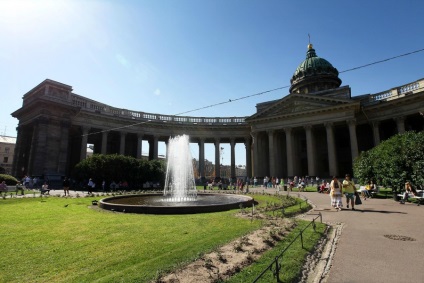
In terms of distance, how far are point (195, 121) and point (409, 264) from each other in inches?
2171

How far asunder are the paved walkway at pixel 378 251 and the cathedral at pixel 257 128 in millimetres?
35436

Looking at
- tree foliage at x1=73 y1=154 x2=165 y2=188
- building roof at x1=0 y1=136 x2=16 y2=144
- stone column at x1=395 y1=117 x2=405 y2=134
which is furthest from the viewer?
building roof at x1=0 y1=136 x2=16 y2=144

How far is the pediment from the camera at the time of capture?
148ft

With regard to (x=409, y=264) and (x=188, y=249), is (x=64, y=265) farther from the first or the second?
(x=409, y=264)

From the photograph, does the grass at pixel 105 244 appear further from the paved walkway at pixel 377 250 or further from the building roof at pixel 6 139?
the building roof at pixel 6 139

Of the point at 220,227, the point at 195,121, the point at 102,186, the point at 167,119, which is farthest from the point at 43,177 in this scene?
the point at 220,227

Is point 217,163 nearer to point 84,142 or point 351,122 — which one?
point 84,142

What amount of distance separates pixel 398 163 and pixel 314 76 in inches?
1919

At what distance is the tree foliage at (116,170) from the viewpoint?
34.9 metres

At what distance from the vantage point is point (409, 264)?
6.39 meters

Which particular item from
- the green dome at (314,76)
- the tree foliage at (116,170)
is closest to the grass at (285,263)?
the tree foliage at (116,170)

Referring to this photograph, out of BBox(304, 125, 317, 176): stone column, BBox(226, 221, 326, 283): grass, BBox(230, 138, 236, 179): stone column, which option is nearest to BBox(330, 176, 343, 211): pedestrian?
BBox(226, 221, 326, 283): grass

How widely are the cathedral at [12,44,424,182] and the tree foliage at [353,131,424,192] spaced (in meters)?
20.6

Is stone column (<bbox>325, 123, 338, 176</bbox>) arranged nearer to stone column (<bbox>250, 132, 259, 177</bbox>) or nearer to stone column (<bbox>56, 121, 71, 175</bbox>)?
stone column (<bbox>250, 132, 259, 177</bbox>)
